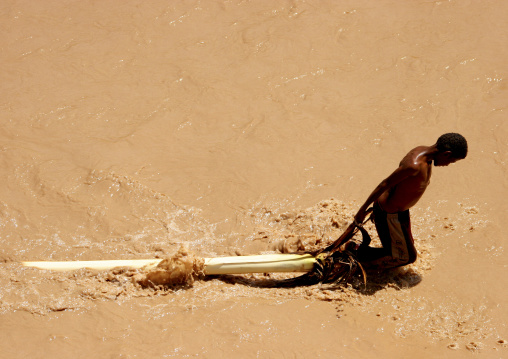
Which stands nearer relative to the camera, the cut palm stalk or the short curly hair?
the short curly hair

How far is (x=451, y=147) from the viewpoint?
3.96 m

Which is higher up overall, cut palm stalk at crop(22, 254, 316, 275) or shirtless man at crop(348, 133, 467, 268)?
shirtless man at crop(348, 133, 467, 268)

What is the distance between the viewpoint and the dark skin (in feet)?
13.2

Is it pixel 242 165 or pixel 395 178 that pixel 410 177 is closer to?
pixel 395 178

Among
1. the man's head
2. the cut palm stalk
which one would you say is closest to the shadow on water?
the cut palm stalk

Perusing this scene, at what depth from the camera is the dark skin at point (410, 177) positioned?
13.2 ft

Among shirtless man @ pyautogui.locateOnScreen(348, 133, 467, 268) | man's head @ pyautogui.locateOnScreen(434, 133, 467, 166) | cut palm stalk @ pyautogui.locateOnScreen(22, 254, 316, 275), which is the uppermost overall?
man's head @ pyautogui.locateOnScreen(434, 133, 467, 166)

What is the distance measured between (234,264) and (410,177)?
1506 millimetres

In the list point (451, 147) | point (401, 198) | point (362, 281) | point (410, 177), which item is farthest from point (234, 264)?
point (451, 147)

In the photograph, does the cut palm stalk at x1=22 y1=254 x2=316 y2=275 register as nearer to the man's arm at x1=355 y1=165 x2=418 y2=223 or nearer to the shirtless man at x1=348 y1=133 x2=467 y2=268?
the shirtless man at x1=348 y1=133 x2=467 y2=268

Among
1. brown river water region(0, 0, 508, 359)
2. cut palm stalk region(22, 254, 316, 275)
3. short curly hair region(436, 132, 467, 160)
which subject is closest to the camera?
short curly hair region(436, 132, 467, 160)

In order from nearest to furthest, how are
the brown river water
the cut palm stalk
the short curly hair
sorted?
1. the short curly hair
2. the brown river water
3. the cut palm stalk

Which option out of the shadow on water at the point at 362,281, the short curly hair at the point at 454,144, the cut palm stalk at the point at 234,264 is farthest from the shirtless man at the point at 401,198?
the cut palm stalk at the point at 234,264

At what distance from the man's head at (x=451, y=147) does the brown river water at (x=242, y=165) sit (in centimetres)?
113
